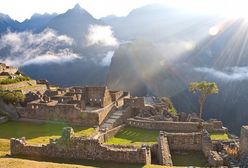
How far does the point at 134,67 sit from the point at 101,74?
53.1 ft

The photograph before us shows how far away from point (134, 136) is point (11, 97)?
15450 millimetres

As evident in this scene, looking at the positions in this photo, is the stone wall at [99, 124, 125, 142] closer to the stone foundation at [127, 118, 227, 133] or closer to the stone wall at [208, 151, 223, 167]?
the stone foundation at [127, 118, 227, 133]

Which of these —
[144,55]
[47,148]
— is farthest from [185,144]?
[144,55]

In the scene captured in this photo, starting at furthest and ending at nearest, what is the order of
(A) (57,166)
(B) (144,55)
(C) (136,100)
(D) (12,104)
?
(B) (144,55) → (C) (136,100) → (D) (12,104) → (A) (57,166)

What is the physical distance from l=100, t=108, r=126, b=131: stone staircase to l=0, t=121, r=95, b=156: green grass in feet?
5.27

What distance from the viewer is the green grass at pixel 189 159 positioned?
2681 cm

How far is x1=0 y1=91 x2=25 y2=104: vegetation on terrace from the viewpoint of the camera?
1612 inches

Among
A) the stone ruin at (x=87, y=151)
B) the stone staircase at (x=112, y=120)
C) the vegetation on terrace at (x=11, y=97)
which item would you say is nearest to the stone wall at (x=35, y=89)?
the vegetation on terrace at (x=11, y=97)

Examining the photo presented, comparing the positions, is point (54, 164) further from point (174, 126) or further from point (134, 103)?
point (134, 103)

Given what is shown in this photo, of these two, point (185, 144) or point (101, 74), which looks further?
point (101, 74)

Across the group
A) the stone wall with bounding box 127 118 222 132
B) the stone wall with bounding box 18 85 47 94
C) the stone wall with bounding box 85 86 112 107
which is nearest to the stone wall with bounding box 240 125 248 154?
the stone wall with bounding box 127 118 222 132

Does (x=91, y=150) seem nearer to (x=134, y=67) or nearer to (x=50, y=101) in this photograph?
(x=50, y=101)

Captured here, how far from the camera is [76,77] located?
15588 cm

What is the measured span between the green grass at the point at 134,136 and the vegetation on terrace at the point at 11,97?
42.5 ft
